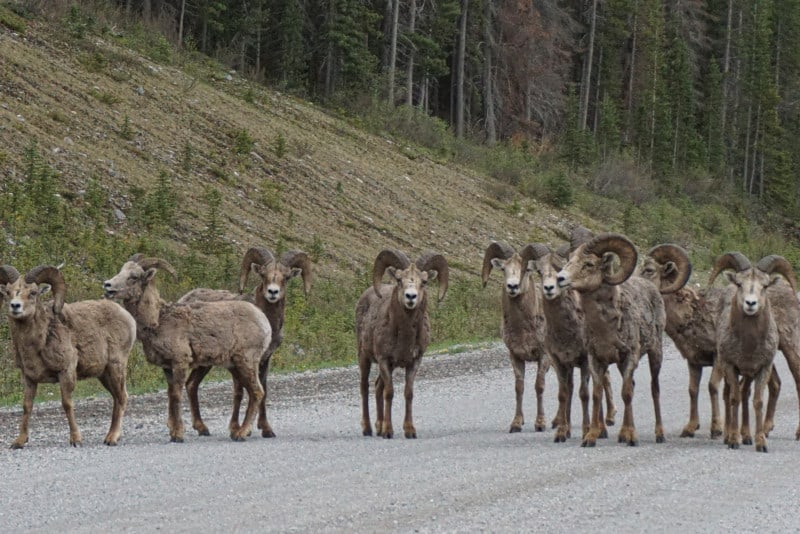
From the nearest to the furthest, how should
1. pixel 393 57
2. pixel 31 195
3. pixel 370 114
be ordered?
pixel 31 195 → pixel 370 114 → pixel 393 57

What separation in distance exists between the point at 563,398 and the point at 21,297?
610cm

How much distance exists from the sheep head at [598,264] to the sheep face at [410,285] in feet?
5.63

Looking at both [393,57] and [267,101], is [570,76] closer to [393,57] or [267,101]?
[393,57]

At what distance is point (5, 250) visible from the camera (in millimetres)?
25000

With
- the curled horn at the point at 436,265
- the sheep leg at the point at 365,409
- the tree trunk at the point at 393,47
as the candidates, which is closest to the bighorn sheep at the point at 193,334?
the sheep leg at the point at 365,409

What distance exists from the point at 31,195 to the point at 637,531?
850 inches

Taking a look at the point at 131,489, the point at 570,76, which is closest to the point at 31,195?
the point at 131,489

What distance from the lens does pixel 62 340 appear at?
13.8 meters

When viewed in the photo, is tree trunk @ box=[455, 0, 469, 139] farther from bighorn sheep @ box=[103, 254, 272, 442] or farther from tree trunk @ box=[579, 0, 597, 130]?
bighorn sheep @ box=[103, 254, 272, 442]

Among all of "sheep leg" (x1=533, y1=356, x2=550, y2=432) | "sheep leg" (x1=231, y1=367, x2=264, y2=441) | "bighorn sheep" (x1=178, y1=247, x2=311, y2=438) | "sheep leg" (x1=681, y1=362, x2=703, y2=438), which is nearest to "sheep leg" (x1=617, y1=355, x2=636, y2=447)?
"sheep leg" (x1=681, y1=362, x2=703, y2=438)

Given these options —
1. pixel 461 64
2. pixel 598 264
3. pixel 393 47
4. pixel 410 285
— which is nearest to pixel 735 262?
pixel 598 264

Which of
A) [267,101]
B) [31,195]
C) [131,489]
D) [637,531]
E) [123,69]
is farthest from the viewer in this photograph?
[267,101]

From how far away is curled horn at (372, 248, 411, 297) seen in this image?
49.3 ft

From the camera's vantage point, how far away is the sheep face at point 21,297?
13.5m
